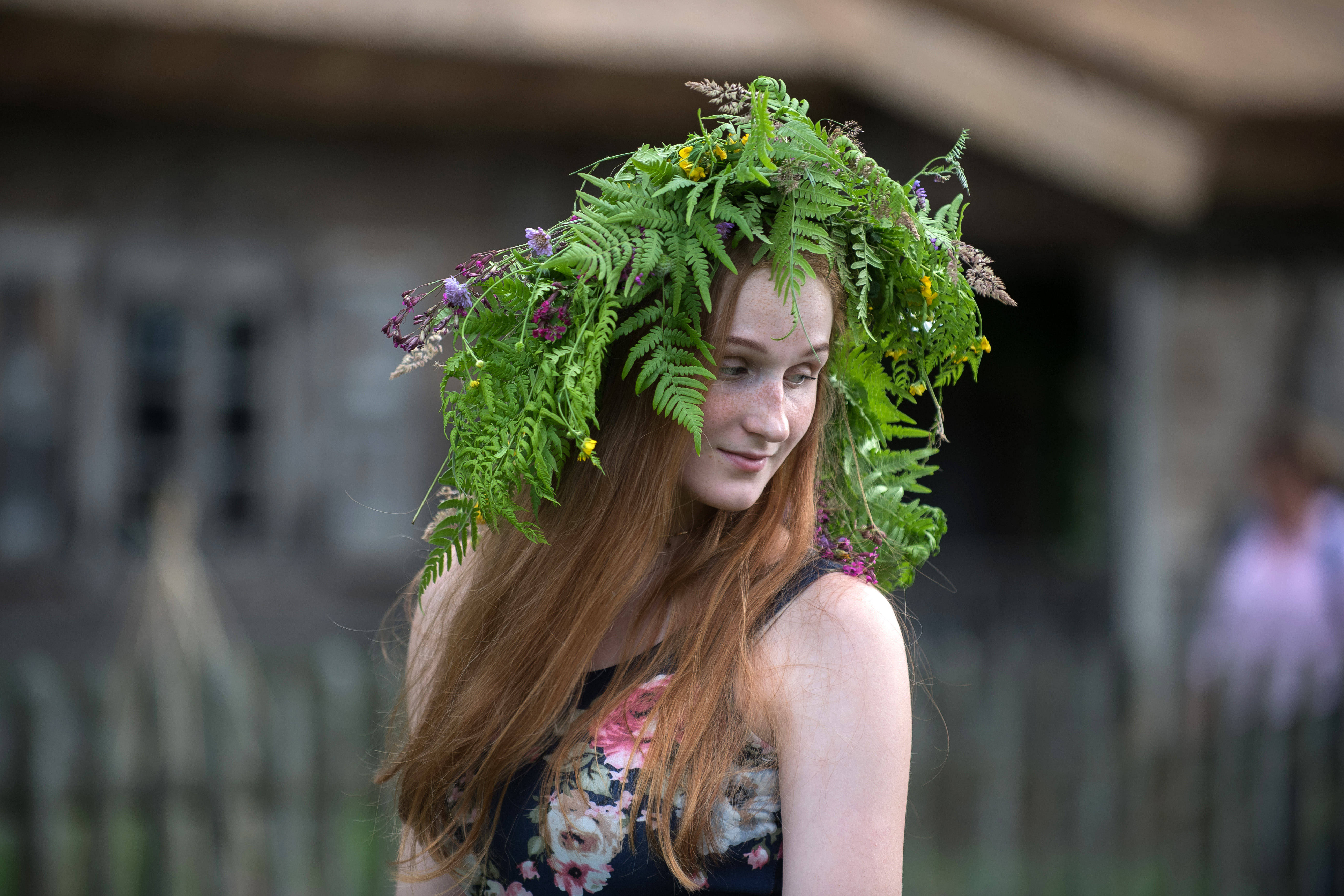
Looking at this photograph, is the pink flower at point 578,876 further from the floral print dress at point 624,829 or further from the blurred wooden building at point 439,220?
the blurred wooden building at point 439,220

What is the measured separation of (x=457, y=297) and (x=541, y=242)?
0.43 feet

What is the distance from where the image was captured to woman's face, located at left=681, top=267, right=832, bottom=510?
1397mm

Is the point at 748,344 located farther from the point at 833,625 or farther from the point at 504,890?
the point at 504,890

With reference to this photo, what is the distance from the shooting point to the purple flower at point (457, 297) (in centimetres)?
144

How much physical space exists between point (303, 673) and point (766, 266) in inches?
168

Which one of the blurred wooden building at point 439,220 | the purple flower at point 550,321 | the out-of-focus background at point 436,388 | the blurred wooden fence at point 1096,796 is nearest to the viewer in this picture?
the purple flower at point 550,321

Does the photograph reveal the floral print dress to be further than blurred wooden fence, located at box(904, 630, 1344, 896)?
No

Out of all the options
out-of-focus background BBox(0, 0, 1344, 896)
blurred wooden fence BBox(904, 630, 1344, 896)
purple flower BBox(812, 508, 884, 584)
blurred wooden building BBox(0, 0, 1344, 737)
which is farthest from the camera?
blurred wooden building BBox(0, 0, 1344, 737)

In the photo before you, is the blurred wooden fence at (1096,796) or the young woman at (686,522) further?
the blurred wooden fence at (1096,796)

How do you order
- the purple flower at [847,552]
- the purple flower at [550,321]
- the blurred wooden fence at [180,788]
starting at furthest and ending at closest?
the blurred wooden fence at [180,788], the purple flower at [847,552], the purple flower at [550,321]

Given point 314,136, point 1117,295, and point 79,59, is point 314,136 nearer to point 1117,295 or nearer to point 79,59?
point 79,59

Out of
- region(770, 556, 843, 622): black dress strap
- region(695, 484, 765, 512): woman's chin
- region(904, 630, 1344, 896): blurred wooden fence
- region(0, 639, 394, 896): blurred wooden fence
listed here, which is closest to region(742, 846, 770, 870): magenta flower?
region(770, 556, 843, 622): black dress strap

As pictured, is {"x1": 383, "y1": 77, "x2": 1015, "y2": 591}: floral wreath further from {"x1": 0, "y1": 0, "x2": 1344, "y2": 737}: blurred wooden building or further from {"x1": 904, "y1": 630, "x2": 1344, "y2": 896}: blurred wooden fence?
{"x1": 0, "y1": 0, "x2": 1344, "y2": 737}: blurred wooden building

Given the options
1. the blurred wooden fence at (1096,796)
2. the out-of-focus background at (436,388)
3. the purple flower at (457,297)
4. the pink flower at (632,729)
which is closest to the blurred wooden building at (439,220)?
the out-of-focus background at (436,388)
